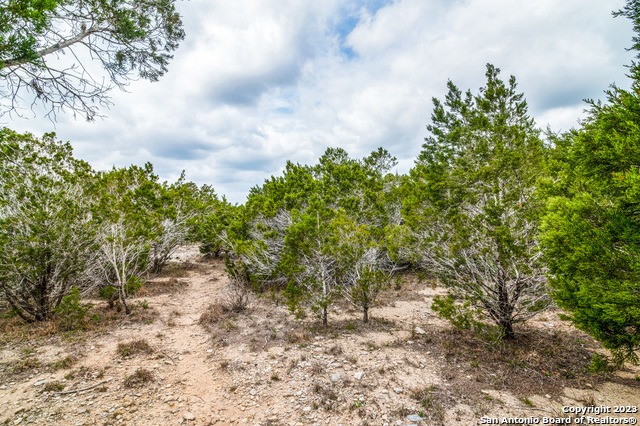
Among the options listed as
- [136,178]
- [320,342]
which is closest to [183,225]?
[136,178]

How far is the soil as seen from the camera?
404 cm

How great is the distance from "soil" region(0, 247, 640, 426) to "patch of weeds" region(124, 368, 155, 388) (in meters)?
0.02

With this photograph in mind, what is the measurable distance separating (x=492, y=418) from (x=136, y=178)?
695 inches

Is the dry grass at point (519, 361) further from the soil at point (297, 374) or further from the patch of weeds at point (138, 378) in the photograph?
the patch of weeds at point (138, 378)

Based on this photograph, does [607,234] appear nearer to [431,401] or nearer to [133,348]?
[431,401]

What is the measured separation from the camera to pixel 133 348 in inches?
239

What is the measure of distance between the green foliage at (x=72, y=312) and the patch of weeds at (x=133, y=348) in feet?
7.58

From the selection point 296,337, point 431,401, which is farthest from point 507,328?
point 296,337

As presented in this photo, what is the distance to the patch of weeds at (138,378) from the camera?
15.9 feet

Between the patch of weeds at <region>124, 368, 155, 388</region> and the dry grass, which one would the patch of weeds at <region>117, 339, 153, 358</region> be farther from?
the dry grass

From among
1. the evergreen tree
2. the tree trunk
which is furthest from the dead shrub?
the evergreen tree

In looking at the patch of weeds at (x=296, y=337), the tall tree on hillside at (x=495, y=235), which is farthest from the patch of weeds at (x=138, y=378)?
the tall tree on hillside at (x=495, y=235)

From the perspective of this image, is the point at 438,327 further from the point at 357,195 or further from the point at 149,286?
the point at 149,286

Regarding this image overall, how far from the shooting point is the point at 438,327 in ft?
24.3
